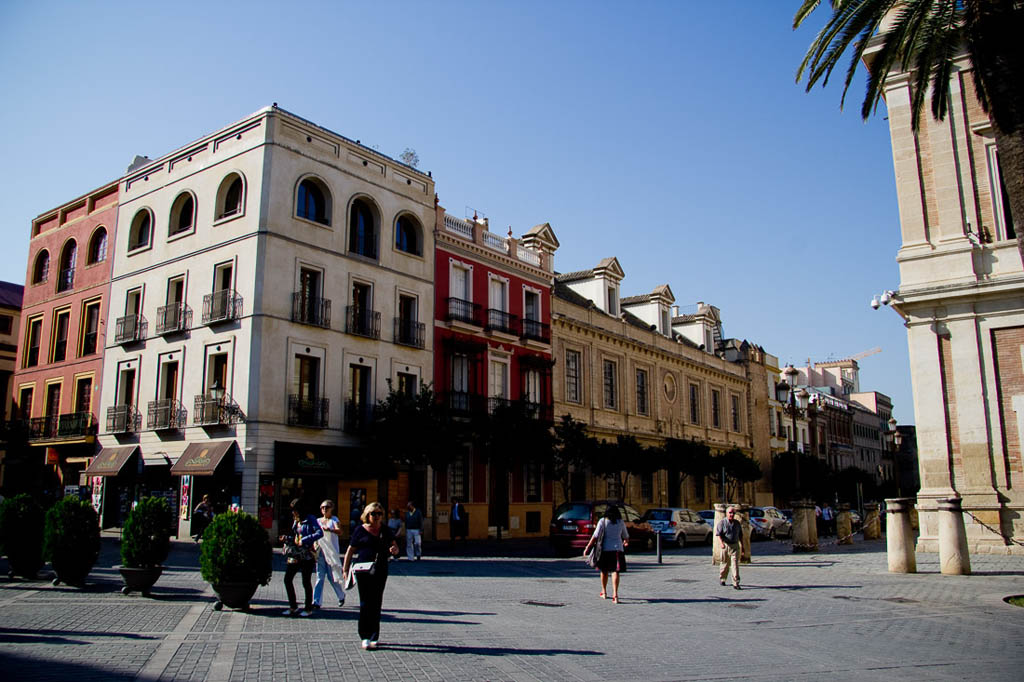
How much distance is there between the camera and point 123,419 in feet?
103

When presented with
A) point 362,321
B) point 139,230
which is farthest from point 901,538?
point 139,230

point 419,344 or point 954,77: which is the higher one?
point 954,77

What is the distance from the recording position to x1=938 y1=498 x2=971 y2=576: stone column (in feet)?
54.7

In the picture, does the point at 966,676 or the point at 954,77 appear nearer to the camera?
the point at 966,676

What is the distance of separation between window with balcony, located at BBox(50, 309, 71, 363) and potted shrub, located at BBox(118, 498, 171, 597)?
84.6ft

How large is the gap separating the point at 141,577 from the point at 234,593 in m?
2.34

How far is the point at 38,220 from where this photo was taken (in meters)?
39.1

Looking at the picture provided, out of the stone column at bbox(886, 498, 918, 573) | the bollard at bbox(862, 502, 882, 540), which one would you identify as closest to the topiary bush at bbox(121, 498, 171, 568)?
the stone column at bbox(886, 498, 918, 573)

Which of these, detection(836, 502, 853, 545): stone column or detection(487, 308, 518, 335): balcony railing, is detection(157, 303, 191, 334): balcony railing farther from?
detection(836, 502, 853, 545): stone column

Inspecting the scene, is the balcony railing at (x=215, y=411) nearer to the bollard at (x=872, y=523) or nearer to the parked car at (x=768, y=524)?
the parked car at (x=768, y=524)

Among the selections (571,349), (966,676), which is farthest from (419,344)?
(966,676)

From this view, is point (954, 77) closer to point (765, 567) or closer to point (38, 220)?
point (765, 567)

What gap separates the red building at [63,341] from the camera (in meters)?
33.6

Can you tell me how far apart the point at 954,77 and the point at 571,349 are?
21846mm
